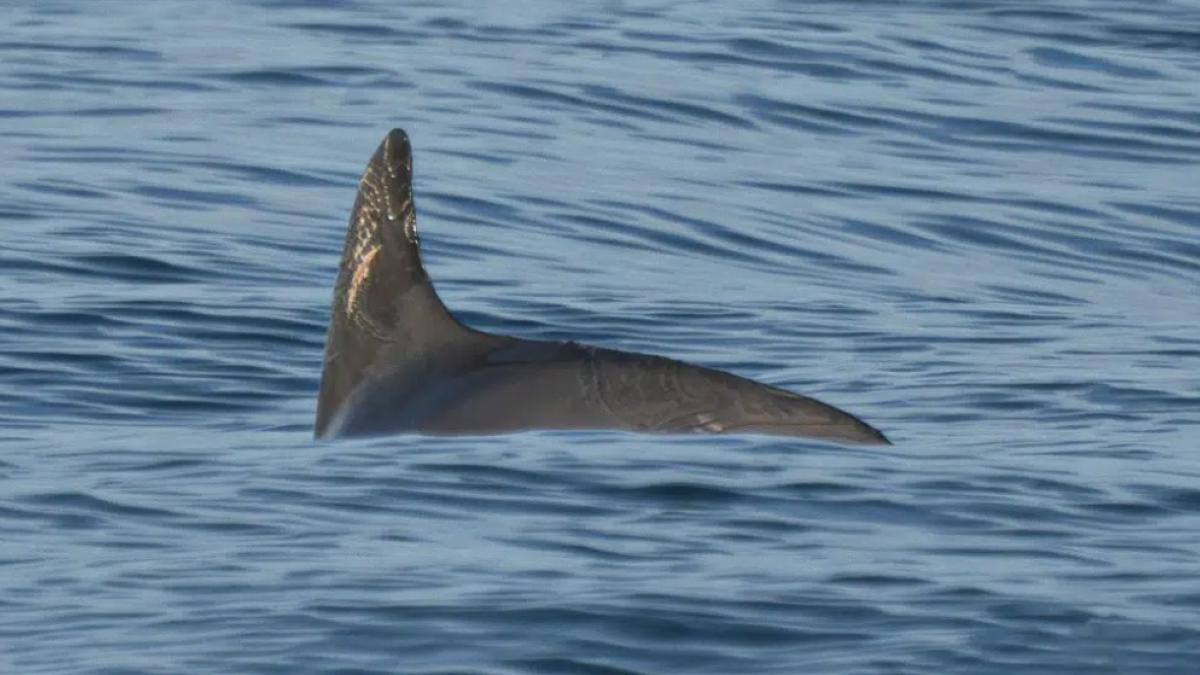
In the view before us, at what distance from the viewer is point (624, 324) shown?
645 inches

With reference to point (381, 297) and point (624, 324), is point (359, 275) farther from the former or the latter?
point (624, 324)

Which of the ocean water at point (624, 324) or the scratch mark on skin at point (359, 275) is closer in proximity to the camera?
the ocean water at point (624, 324)

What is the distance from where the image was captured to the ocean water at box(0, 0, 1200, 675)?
942 cm

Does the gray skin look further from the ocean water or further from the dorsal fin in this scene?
the ocean water

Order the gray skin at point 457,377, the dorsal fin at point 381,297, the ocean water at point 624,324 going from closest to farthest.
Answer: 1. the ocean water at point 624,324
2. the gray skin at point 457,377
3. the dorsal fin at point 381,297

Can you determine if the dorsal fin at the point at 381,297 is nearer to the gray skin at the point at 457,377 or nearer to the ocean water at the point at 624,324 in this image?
the gray skin at the point at 457,377

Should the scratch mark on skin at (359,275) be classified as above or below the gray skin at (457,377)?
above

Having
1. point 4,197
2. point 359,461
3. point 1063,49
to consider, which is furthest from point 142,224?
point 1063,49

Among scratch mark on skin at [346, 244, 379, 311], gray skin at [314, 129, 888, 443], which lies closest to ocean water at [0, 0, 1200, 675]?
gray skin at [314, 129, 888, 443]

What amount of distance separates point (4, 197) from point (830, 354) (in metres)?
6.49

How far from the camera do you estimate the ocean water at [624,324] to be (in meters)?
9.42

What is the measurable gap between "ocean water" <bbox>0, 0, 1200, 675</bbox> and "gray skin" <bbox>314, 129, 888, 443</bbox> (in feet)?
0.68

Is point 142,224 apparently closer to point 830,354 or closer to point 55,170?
point 55,170

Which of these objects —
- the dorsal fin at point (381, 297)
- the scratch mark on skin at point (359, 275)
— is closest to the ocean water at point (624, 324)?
the dorsal fin at point (381, 297)
